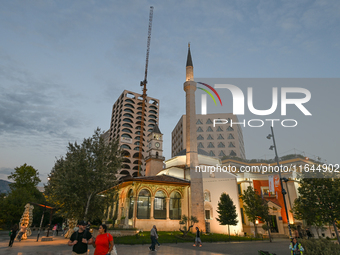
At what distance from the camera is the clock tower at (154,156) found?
136 feet

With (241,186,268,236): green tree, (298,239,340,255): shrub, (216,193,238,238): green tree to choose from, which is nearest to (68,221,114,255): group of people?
(298,239,340,255): shrub

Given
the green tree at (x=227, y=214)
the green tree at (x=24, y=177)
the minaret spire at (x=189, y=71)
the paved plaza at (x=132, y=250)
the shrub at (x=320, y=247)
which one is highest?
the minaret spire at (x=189, y=71)

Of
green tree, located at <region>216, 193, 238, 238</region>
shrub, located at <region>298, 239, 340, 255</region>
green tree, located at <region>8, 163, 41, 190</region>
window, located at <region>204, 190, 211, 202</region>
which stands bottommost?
shrub, located at <region>298, 239, 340, 255</region>

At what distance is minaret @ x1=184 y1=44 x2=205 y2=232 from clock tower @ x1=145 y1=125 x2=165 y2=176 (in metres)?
11.9

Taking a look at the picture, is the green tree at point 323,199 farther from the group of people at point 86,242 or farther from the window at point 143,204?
the group of people at point 86,242

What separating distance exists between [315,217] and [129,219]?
65.0ft

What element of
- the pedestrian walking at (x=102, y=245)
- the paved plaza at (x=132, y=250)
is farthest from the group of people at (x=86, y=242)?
the paved plaza at (x=132, y=250)

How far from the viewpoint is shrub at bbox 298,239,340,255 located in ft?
28.3

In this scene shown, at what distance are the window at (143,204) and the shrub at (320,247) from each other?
19.8 m

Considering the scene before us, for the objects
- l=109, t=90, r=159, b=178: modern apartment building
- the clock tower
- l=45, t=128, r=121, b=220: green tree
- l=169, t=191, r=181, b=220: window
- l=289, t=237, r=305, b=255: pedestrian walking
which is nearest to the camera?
l=289, t=237, r=305, b=255: pedestrian walking

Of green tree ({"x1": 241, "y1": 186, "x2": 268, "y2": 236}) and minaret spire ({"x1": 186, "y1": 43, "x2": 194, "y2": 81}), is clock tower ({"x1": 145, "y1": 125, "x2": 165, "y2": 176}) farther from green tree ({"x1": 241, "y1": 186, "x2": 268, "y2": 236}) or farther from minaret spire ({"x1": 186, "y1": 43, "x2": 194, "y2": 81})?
green tree ({"x1": 241, "y1": 186, "x2": 268, "y2": 236})

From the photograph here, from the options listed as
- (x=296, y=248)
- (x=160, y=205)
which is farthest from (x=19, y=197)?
(x=296, y=248)

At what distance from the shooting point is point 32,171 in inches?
1832

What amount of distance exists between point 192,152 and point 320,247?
2262 cm
